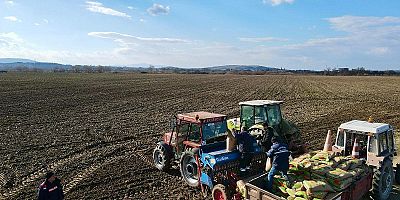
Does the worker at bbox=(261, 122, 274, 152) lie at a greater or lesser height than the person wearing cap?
greater

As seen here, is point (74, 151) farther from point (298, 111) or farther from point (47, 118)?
point (298, 111)

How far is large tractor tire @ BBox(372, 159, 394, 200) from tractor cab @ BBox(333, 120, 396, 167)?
6.5 inches

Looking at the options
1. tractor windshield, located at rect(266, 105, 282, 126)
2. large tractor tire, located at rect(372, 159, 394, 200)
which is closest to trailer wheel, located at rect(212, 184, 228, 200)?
large tractor tire, located at rect(372, 159, 394, 200)

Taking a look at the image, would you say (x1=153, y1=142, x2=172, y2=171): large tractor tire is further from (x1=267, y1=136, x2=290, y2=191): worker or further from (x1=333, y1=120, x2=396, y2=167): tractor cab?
(x1=333, y1=120, x2=396, y2=167): tractor cab

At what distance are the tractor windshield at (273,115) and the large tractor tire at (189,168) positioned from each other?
3.56m

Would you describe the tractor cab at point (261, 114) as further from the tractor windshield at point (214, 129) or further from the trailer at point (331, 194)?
the trailer at point (331, 194)

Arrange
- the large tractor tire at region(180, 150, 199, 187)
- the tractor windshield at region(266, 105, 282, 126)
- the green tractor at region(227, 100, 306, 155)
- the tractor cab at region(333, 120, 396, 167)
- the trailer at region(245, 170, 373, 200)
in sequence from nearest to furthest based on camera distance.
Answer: the trailer at region(245, 170, 373, 200) < the tractor cab at region(333, 120, 396, 167) < the large tractor tire at region(180, 150, 199, 187) < the green tractor at region(227, 100, 306, 155) < the tractor windshield at region(266, 105, 282, 126)

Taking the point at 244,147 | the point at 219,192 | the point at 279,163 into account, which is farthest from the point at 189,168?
the point at 279,163

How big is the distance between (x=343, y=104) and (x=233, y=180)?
2305 cm

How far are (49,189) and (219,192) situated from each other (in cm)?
368

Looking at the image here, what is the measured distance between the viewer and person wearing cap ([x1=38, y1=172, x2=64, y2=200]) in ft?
23.0

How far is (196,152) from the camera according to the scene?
30.7 feet

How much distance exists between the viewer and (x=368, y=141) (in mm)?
8531

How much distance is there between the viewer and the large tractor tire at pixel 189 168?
31.5ft
